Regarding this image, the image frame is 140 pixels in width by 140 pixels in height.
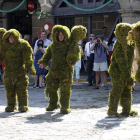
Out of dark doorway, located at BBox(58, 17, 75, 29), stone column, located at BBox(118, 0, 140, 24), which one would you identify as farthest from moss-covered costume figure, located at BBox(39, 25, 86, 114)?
dark doorway, located at BBox(58, 17, 75, 29)

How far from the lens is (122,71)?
25.9ft

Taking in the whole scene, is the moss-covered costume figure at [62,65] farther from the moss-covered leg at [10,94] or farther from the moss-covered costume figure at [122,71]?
the moss-covered costume figure at [122,71]

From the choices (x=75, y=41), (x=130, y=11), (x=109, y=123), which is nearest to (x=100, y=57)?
(x=130, y=11)

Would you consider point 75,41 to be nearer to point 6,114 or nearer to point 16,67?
point 16,67

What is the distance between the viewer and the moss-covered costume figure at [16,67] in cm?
884

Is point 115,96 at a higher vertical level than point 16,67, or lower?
lower

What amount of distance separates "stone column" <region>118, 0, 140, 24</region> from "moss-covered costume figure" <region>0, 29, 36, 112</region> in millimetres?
6535

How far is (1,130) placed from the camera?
6883mm

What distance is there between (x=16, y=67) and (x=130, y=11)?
269 inches

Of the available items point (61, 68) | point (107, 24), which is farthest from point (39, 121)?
point (107, 24)

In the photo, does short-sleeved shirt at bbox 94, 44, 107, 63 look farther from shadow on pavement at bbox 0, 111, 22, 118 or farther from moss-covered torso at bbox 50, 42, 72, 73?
shadow on pavement at bbox 0, 111, 22, 118

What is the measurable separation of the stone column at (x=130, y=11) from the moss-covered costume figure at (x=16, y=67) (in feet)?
21.4

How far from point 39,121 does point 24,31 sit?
13.8m

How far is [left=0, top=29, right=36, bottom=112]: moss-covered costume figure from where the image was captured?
8844mm
